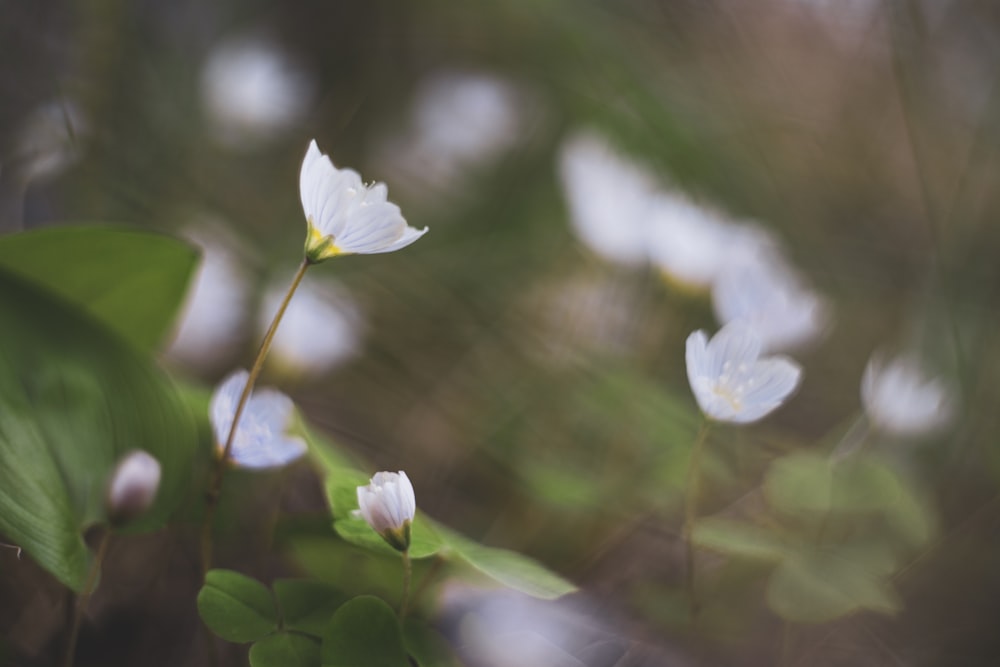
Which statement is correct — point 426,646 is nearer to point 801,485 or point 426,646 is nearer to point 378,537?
point 378,537

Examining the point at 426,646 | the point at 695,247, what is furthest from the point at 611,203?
the point at 426,646

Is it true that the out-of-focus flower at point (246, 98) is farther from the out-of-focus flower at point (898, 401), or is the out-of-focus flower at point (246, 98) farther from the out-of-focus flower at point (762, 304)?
the out-of-focus flower at point (898, 401)

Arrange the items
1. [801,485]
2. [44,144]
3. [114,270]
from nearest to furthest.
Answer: [114,270], [801,485], [44,144]

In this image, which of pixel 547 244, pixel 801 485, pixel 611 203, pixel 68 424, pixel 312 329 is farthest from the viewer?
pixel 547 244

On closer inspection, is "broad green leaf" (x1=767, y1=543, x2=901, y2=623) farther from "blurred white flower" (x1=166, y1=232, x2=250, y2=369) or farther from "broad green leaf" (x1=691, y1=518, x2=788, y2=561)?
"blurred white flower" (x1=166, y1=232, x2=250, y2=369)

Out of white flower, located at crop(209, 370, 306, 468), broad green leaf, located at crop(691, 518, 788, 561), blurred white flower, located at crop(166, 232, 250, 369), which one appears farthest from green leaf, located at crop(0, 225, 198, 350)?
broad green leaf, located at crop(691, 518, 788, 561)

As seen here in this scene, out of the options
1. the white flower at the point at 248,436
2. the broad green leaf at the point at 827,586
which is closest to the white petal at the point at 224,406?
the white flower at the point at 248,436
